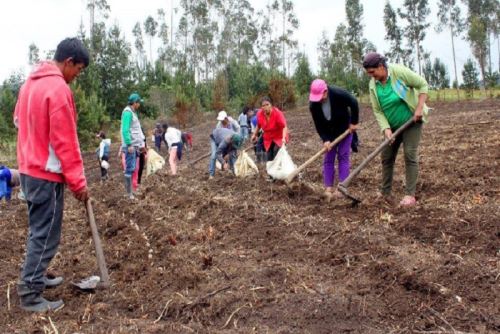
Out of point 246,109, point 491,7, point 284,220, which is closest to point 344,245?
point 284,220

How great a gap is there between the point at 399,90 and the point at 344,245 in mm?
2132

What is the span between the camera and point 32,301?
11.9ft

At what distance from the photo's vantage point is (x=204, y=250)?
4.64 m

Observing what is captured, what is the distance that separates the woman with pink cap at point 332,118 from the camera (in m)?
6.21

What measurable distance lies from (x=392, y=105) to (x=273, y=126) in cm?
311

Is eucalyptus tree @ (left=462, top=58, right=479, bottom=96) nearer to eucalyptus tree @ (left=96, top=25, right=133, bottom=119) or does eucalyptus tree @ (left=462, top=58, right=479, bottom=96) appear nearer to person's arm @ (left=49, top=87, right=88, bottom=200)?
eucalyptus tree @ (left=96, top=25, right=133, bottom=119)

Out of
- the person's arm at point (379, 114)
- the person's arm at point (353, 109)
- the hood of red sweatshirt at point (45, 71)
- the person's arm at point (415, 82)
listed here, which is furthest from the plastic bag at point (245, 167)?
the hood of red sweatshirt at point (45, 71)

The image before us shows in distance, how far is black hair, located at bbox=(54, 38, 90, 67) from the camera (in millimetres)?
3758

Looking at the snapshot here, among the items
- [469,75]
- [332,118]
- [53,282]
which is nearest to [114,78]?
[469,75]

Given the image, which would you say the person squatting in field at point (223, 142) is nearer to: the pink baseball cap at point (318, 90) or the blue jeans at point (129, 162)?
the blue jeans at point (129, 162)

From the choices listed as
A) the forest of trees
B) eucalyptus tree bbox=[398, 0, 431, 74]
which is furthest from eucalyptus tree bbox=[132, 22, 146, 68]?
eucalyptus tree bbox=[398, 0, 431, 74]

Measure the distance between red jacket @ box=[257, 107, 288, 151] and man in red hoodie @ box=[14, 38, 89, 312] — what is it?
200 inches

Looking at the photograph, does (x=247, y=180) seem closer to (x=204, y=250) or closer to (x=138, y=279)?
(x=204, y=250)

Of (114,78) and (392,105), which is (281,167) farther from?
(114,78)
